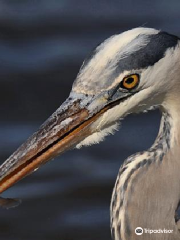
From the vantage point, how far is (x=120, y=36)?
3.41 m

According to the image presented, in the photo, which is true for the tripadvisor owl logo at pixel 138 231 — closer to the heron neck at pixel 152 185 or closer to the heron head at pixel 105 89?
the heron neck at pixel 152 185

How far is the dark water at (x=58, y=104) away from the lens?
16.3 feet

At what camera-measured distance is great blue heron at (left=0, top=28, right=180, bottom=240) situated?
133 inches

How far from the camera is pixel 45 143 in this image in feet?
11.2

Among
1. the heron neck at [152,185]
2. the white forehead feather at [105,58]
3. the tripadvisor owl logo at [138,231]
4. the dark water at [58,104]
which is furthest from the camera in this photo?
the dark water at [58,104]

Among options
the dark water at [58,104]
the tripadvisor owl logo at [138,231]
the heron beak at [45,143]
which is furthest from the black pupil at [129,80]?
the dark water at [58,104]

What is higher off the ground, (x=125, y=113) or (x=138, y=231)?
(x=125, y=113)

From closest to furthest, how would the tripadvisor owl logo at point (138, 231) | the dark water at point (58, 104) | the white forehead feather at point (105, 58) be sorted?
1. the white forehead feather at point (105, 58)
2. the tripadvisor owl logo at point (138, 231)
3. the dark water at point (58, 104)

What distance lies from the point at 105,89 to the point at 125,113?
193mm

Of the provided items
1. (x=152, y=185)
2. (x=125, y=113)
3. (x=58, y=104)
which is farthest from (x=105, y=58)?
(x=58, y=104)

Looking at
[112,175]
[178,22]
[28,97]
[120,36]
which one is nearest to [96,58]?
[120,36]

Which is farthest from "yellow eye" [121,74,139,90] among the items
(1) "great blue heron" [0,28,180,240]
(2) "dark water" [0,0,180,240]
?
(2) "dark water" [0,0,180,240]

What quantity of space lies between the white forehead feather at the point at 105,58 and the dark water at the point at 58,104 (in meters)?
1.71

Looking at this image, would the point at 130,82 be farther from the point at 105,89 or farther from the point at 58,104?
the point at 58,104
